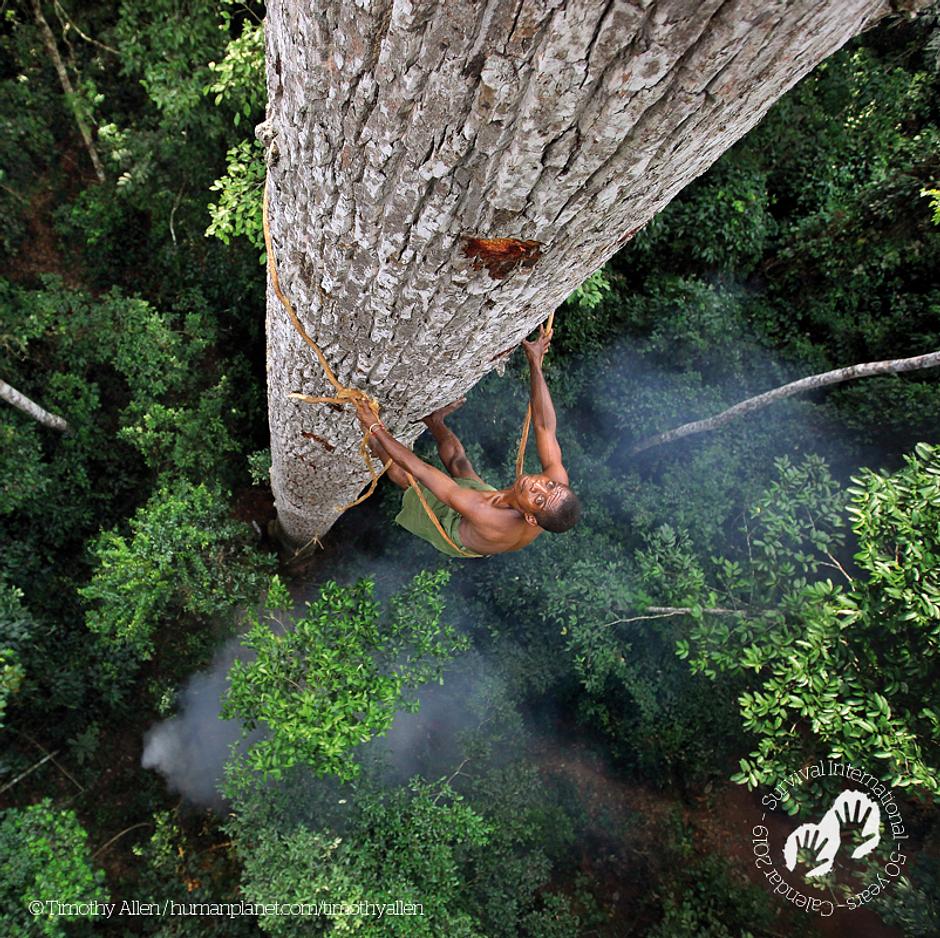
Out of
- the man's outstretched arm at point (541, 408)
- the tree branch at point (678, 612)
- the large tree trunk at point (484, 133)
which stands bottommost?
the tree branch at point (678, 612)

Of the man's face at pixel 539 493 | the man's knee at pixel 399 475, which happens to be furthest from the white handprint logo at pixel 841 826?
the man's knee at pixel 399 475

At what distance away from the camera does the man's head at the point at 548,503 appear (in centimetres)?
188

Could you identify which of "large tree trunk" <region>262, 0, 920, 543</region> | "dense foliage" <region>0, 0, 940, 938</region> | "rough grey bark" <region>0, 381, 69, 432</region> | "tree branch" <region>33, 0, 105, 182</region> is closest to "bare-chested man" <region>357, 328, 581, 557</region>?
"large tree trunk" <region>262, 0, 920, 543</region>

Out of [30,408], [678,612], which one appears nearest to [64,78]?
[30,408]

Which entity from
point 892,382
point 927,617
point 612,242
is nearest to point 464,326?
point 612,242

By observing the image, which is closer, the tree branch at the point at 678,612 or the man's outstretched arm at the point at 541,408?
the man's outstretched arm at the point at 541,408

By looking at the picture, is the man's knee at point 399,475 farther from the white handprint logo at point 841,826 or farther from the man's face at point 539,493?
the white handprint logo at point 841,826

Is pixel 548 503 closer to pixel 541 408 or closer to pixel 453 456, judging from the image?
pixel 541 408

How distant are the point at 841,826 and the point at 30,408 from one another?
728 centimetres

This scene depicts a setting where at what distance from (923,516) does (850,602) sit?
596 millimetres

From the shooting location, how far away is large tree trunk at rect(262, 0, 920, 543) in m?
0.81

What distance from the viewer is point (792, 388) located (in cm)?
509
